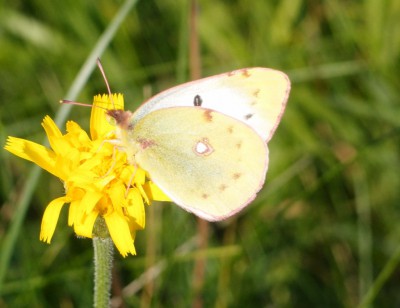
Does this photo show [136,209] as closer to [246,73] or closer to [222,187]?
[222,187]

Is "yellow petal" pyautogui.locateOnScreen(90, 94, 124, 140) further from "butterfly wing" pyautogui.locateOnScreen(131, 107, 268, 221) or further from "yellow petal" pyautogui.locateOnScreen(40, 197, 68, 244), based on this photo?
"yellow petal" pyautogui.locateOnScreen(40, 197, 68, 244)

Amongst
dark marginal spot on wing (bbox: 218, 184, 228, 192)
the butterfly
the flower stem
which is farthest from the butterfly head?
the flower stem

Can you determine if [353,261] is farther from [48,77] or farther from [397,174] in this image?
[48,77]

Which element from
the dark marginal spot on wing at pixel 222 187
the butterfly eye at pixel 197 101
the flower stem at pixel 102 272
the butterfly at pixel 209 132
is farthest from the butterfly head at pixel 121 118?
the flower stem at pixel 102 272

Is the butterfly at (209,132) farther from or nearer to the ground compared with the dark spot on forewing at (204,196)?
farther from the ground

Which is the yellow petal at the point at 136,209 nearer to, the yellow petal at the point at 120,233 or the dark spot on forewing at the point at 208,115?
the yellow petal at the point at 120,233

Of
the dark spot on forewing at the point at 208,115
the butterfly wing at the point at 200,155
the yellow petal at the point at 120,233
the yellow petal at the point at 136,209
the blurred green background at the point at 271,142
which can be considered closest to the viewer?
the yellow petal at the point at 120,233
